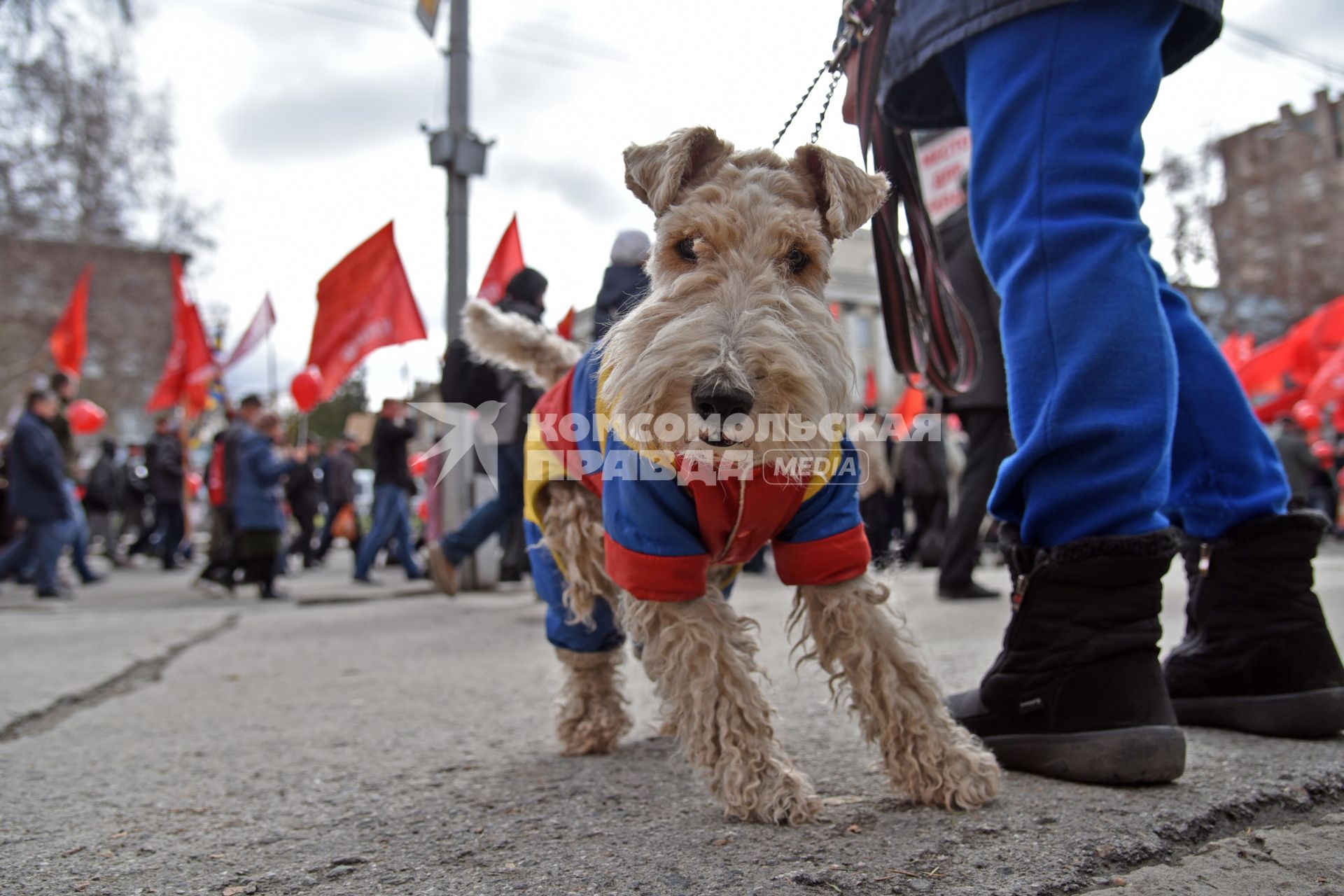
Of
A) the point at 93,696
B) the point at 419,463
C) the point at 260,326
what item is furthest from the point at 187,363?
the point at 93,696

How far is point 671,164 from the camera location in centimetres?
176

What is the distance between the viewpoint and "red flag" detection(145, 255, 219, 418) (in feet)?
41.0

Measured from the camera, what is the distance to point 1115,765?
168 cm

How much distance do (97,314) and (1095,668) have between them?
32.8 m

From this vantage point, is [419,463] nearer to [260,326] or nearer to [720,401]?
[260,326]

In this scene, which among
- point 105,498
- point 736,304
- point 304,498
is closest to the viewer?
point 736,304

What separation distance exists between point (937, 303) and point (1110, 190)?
762mm

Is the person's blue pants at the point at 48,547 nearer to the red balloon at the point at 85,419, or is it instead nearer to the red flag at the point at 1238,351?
the red balloon at the point at 85,419

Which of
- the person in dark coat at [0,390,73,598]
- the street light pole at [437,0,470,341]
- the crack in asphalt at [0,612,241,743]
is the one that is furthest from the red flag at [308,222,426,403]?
the crack in asphalt at [0,612,241,743]

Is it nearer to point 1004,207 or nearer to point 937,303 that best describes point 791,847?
point 1004,207

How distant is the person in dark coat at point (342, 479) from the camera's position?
45.5 ft

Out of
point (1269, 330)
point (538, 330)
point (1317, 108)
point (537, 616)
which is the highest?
point (1317, 108)

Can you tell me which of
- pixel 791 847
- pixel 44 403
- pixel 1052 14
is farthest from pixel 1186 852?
pixel 44 403

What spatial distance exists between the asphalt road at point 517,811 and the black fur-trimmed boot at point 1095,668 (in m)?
0.06
